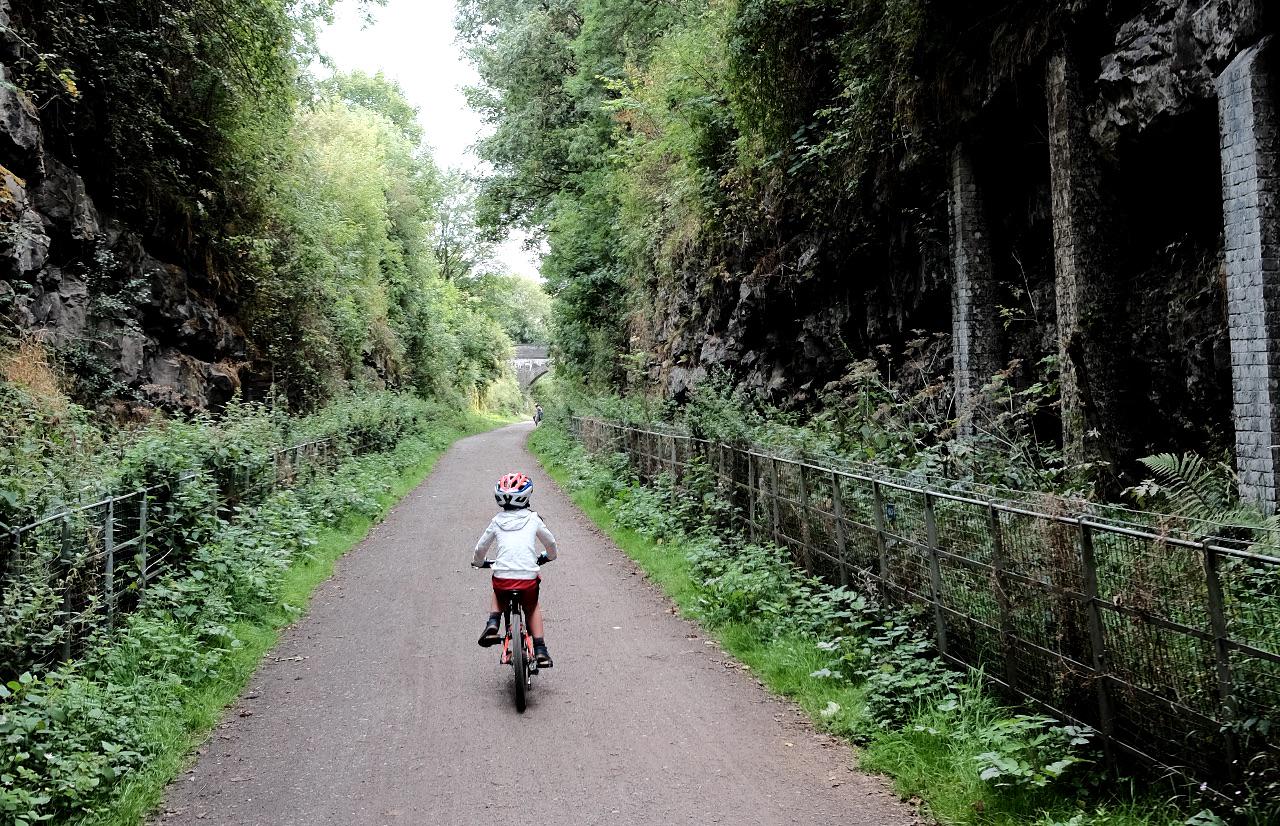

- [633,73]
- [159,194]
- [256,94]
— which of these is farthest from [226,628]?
[633,73]

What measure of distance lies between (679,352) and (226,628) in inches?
567

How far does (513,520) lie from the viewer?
23.1 ft

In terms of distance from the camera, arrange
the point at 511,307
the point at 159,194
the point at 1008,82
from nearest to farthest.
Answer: the point at 1008,82, the point at 159,194, the point at 511,307

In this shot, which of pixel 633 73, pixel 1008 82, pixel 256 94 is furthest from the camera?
pixel 633 73

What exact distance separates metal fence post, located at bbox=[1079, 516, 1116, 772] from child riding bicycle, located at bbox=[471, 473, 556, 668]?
392cm

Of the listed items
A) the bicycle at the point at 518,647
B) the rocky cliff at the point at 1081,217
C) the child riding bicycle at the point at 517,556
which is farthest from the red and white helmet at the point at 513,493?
the rocky cliff at the point at 1081,217

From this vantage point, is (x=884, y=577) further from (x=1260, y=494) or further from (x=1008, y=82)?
(x=1008, y=82)

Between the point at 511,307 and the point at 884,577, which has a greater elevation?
the point at 511,307

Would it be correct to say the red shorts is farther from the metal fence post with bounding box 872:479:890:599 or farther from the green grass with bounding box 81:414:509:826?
the metal fence post with bounding box 872:479:890:599

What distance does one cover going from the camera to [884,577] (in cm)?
682

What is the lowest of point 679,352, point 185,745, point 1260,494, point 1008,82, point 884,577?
point 185,745

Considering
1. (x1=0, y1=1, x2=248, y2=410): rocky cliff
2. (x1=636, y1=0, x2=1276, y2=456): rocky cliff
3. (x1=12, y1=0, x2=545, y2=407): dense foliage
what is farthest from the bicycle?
(x1=12, y1=0, x2=545, y2=407): dense foliage

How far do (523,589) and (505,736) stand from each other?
123 centimetres

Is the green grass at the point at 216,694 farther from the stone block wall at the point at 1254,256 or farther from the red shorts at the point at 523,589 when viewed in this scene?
the stone block wall at the point at 1254,256
